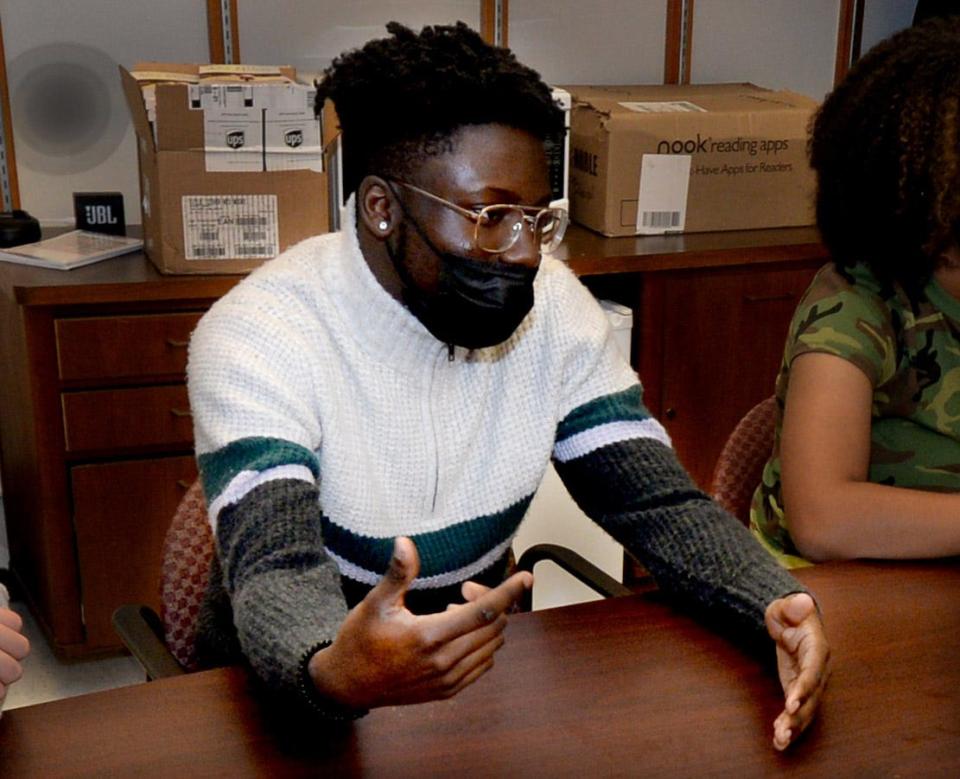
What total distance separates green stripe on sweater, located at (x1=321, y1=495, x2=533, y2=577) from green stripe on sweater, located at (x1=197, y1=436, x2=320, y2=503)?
6.7 inches

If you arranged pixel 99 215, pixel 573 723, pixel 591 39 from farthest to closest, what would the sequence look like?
pixel 591 39 → pixel 99 215 → pixel 573 723

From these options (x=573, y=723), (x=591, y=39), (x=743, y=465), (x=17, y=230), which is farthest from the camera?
(x=591, y=39)

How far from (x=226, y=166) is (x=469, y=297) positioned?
3.98ft

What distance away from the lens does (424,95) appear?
47.4 inches

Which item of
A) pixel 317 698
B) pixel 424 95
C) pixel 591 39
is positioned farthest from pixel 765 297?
pixel 317 698

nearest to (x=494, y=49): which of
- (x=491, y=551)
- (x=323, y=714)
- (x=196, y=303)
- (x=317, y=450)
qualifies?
(x=317, y=450)

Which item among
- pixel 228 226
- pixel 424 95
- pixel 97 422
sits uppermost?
pixel 424 95

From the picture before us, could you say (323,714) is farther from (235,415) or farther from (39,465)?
(39,465)

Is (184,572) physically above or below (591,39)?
below

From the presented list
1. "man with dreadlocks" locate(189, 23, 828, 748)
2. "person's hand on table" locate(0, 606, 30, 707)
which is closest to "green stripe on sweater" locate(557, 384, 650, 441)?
"man with dreadlocks" locate(189, 23, 828, 748)

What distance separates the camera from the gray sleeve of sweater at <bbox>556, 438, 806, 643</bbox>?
3.88 feet

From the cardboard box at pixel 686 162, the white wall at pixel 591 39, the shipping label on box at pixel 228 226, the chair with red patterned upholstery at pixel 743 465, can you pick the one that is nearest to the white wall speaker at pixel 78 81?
the shipping label on box at pixel 228 226

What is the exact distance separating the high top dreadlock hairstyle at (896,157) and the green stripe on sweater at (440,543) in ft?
1.76

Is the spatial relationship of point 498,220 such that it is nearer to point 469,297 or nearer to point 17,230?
point 469,297
